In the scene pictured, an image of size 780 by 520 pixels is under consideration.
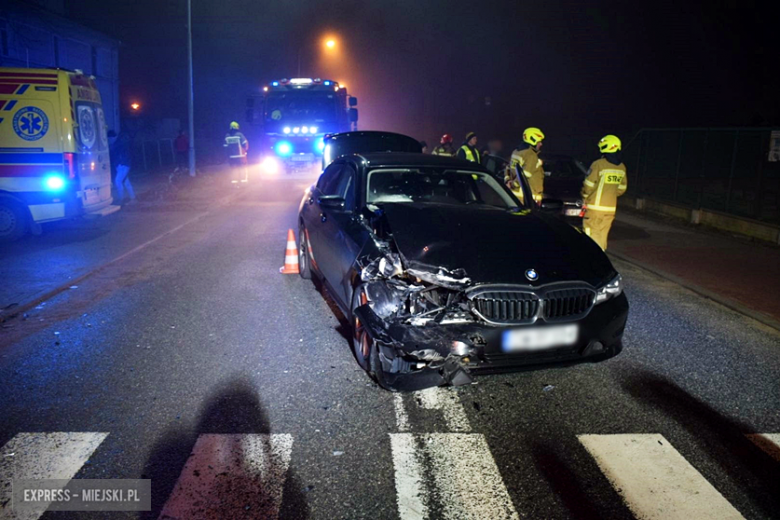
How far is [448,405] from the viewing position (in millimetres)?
4344

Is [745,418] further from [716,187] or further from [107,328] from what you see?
[716,187]

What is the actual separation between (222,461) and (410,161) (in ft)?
11.9

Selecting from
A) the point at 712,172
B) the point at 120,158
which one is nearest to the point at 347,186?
the point at 120,158

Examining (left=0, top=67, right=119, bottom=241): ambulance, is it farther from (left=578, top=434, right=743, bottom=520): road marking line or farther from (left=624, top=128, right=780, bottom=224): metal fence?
(left=624, top=128, right=780, bottom=224): metal fence

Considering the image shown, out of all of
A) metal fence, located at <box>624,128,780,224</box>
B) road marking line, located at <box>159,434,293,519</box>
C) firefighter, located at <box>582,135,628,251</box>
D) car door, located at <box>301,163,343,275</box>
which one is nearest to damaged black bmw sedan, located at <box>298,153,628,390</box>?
road marking line, located at <box>159,434,293,519</box>

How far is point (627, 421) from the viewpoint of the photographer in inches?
161

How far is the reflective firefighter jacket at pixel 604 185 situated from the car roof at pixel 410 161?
235 centimetres

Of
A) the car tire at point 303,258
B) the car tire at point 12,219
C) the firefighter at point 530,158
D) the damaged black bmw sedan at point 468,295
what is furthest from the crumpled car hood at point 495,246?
the car tire at point 12,219

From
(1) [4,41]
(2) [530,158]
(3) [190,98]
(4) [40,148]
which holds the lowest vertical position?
(4) [40,148]

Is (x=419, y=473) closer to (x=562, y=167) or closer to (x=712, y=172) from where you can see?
(x=562, y=167)

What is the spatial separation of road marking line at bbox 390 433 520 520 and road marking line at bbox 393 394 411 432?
96mm

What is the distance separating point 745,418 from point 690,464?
2.98 feet

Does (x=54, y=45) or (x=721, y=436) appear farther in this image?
(x=54, y=45)

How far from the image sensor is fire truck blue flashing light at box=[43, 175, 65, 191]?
10607 millimetres
